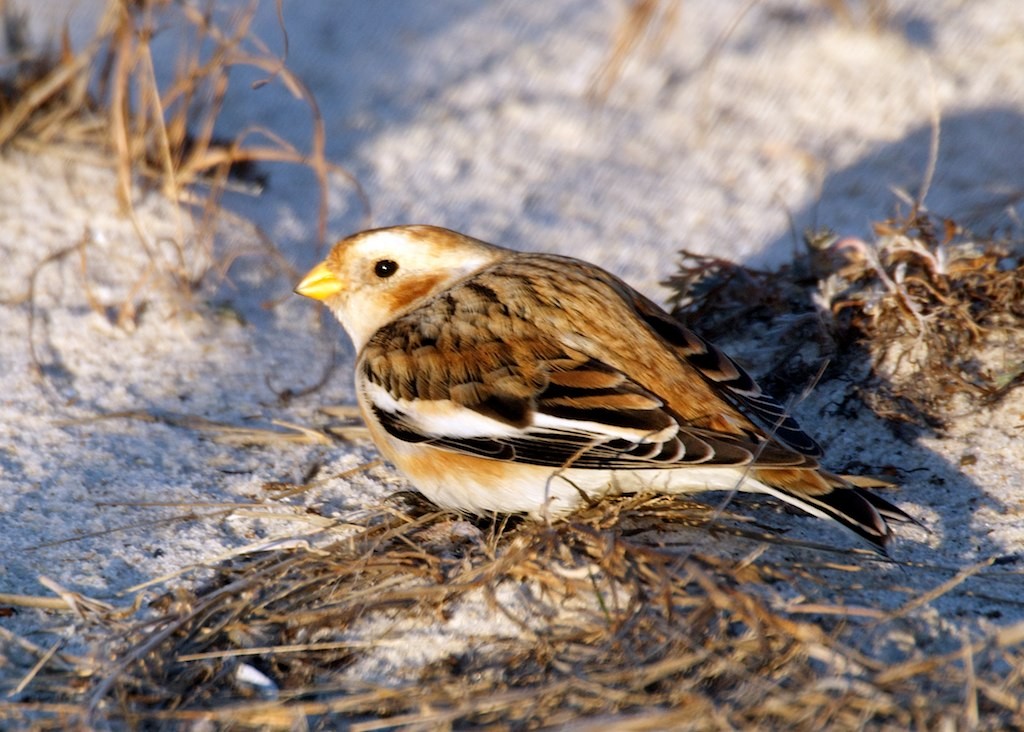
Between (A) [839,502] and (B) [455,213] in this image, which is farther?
(B) [455,213]

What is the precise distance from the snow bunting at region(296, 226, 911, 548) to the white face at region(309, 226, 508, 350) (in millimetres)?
170

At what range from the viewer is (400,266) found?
10.3ft

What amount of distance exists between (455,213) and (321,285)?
1185 mm

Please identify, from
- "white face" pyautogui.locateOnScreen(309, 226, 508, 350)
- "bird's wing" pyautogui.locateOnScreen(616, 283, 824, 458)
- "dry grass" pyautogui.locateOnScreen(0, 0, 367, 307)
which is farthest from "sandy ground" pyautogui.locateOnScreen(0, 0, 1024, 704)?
"white face" pyautogui.locateOnScreen(309, 226, 508, 350)

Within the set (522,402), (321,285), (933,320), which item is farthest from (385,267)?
(933,320)

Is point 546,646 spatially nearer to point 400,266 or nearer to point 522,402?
point 522,402

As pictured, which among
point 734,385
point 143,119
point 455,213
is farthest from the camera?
point 455,213

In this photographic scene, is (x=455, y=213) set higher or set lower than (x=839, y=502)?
higher

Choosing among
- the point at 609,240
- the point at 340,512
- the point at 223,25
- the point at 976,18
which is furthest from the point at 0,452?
the point at 976,18

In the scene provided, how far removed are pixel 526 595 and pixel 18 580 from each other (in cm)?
106

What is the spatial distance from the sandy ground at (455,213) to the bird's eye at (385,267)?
1.54 feet

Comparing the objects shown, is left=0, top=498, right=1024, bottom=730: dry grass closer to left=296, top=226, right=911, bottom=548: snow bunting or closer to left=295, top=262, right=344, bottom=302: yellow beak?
left=296, top=226, right=911, bottom=548: snow bunting

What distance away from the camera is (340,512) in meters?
2.82

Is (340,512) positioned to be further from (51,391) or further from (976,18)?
(976,18)
